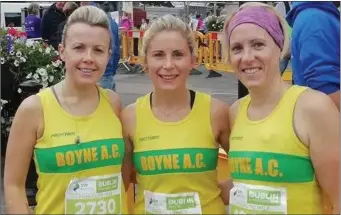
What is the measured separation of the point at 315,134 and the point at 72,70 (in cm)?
102

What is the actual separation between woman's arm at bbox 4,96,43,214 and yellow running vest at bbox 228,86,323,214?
834 mm

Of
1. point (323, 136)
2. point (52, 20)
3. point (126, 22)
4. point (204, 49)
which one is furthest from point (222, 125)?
point (126, 22)

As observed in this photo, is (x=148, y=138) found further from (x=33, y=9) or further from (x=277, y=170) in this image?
(x=33, y=9)

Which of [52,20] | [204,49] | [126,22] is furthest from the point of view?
[126,22]

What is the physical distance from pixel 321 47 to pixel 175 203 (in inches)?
45.3

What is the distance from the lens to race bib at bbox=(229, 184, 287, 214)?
6.94 feet

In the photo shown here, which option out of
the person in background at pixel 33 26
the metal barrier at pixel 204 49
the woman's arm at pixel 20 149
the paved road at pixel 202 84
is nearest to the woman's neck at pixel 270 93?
the woman's arm at pixel 20 149

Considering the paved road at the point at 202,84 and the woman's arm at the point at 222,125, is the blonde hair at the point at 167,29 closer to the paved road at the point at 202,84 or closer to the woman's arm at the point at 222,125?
the woman's arm at the point at 222,125

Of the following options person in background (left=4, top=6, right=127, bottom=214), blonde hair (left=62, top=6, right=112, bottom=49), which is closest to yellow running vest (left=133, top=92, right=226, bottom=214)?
person in background (left=4, top=6, right=127, bottom=214)

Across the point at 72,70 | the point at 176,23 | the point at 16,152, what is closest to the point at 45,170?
the point at 16,152

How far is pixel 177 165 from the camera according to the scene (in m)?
2.36

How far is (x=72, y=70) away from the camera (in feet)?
7.80

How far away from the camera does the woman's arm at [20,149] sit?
232 cm

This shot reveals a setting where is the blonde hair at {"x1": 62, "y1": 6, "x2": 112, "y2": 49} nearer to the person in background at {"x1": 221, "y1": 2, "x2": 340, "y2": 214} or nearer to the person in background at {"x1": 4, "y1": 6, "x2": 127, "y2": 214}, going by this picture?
the person in background at {"x1": 4, "y1": 6, "x2": 127, "y2": 214}
